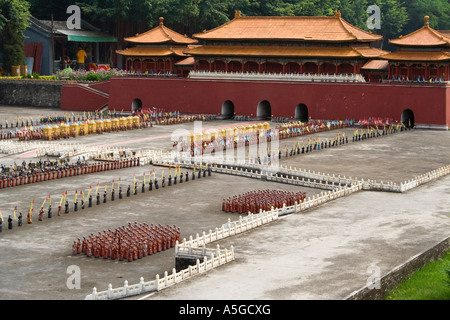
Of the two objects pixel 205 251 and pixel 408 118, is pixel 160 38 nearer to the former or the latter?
pixel 408 118

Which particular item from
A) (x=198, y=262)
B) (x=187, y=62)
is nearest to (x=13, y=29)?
(x=187, y=62)

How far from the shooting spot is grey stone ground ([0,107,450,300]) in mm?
31156

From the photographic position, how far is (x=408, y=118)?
274ft

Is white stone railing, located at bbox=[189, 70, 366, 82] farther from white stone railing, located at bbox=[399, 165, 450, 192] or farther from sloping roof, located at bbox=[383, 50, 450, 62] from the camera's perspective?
white stone railing, located at bbox=[399, 165, 450, 192]

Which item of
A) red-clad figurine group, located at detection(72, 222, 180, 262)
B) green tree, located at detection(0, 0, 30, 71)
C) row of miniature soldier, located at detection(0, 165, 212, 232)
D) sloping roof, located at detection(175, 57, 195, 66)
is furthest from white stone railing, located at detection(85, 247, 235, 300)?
green tree, located at detection(0, 0, 30, 71)

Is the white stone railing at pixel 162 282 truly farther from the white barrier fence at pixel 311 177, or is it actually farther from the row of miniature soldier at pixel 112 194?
the white barrier fence at pixel 311 177

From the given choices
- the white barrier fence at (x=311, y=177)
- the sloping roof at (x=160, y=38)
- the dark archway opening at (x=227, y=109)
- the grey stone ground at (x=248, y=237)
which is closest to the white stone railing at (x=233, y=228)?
the grey stone ground at (x=248, y=237)

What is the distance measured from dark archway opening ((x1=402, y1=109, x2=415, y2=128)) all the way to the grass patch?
48.6 meters

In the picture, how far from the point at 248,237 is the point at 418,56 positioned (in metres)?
49.1

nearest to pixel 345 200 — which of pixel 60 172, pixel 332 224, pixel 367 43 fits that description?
pixel 332 224

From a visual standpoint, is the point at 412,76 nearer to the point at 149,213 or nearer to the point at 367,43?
the point at 367,43

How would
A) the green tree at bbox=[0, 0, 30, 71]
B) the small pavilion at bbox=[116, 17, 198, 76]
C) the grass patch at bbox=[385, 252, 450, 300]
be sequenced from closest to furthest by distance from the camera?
1. the grass patch at bbox=[385, 252, 450, 300]
2. the small pavilion at bbox=[116, 17, 198, 76]
3. the green tree at bbox=[0, 0, 30, 71]

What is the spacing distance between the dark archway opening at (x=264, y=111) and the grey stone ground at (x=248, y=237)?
28.3 metres

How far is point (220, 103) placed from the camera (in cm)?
8944
